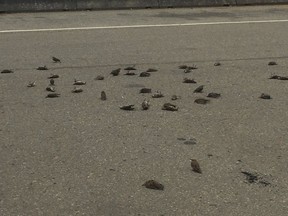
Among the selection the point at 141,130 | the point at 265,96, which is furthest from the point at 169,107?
the point at 265,96

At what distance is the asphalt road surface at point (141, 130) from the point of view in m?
3.66

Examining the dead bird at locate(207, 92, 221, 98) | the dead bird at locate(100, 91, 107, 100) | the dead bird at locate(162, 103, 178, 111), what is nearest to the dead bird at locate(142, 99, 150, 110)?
the dead bird at locate(162, 103, 178, 111)

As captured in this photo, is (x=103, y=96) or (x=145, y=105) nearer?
(x=145, y=105)

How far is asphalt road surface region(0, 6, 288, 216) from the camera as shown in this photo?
366cm

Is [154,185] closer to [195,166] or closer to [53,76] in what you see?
[195,166]

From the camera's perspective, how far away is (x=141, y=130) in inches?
194

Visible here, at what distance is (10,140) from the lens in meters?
4.67

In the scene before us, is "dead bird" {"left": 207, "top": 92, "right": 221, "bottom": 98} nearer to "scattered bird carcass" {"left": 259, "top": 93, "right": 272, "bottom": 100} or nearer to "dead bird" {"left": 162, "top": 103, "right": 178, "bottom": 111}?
"scattered bird carcass" {"left": 259, "top": 93, "right": 272, "bottom": 100}

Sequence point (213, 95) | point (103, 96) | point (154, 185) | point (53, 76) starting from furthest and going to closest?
point (53, 76) → point (213, 95) → point (103, 96) → point (154, 185)

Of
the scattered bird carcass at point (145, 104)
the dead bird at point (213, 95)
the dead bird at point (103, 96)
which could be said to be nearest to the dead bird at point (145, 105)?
the scattered bird carcass at point (145, 104)

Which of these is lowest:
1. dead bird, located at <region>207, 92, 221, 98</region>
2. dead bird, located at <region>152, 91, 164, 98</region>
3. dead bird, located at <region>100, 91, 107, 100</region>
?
dead bird, located at <region>207, 92, 221, 98</region>

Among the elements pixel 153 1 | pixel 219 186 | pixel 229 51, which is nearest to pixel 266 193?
pixel 219 186

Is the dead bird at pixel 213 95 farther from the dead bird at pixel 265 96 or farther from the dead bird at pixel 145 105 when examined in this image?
the dead bird at pixel 145 105

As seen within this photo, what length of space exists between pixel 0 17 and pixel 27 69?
4773 millimetres
